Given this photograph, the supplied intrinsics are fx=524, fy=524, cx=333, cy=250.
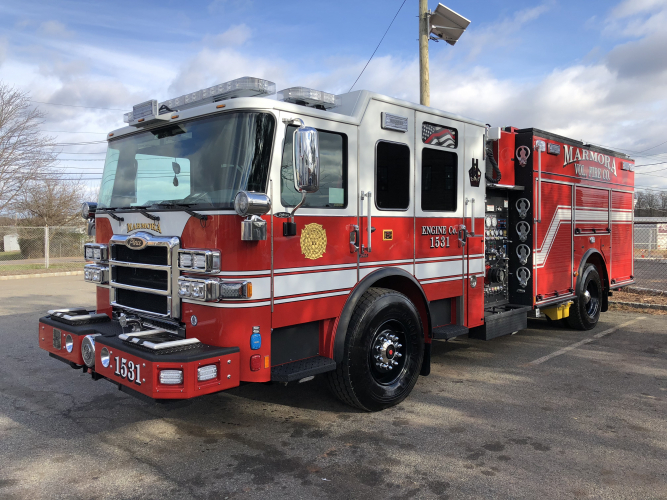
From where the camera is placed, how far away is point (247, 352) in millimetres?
3713

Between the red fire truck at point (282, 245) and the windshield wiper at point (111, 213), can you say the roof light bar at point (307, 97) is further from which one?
the windshield wiper at point (111, 213)

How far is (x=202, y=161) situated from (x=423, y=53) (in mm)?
6870

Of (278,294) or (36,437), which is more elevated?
(278,294)

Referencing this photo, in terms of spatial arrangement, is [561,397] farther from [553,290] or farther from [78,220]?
[78,220]

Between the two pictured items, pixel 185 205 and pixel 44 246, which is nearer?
pixel 185 205

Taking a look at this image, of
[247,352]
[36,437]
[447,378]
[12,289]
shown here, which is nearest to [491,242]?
[447,378]

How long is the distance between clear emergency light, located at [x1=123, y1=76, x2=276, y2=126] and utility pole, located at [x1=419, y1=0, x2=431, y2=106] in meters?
5.90

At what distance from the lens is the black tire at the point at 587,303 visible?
7906 millimetres

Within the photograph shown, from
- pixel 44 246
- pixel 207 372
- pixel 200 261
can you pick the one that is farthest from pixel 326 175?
pixel 44 246

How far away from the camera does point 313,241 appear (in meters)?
4.12

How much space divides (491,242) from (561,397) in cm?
214

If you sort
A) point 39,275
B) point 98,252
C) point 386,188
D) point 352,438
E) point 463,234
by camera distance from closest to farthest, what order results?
point 352,438 < point 386,188 < point 98,252 < point 463,234 < point 39,275

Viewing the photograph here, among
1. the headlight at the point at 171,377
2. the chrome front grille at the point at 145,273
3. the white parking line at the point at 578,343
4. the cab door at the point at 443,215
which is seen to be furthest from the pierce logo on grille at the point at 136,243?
the white parking line at the point at 578,343

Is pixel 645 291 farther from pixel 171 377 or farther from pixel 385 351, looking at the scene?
pixel 171 377
